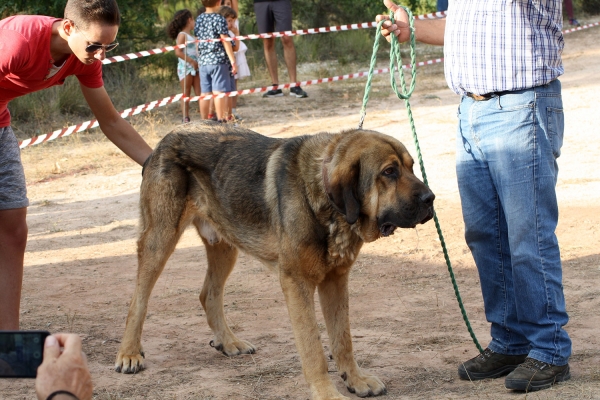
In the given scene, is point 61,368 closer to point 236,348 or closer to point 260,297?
point 236,348

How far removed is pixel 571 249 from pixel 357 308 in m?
2.26

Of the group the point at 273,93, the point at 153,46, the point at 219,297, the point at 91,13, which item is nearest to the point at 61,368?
the point at 91,13

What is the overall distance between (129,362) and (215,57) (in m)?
8.03

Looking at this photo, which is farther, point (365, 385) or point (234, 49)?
point (234, 49)

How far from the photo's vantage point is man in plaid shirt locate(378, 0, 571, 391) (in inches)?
163

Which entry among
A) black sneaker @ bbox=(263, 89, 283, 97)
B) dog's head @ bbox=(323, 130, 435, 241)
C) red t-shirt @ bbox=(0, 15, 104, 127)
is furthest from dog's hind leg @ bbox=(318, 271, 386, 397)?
black sneaker @ bbox=(263, 89, 283, 97)

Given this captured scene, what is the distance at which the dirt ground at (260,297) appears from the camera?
4832mm

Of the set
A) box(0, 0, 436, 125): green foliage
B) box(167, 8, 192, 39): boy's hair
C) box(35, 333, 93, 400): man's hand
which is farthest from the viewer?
box(0, 0, 436, 125): green foliage

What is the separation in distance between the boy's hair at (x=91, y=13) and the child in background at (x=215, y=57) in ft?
25.5

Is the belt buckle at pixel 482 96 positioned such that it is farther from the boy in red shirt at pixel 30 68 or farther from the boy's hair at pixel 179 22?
the boy's hair at pixel 179 22

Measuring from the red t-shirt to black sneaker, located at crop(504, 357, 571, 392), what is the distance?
3.28 m

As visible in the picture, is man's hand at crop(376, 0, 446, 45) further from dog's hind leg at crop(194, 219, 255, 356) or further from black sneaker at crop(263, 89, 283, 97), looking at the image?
black sneaker at crop(263, 89, 283, 97)

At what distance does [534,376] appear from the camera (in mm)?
4281

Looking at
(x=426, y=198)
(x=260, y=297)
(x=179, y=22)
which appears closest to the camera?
(x=426, y=198)
